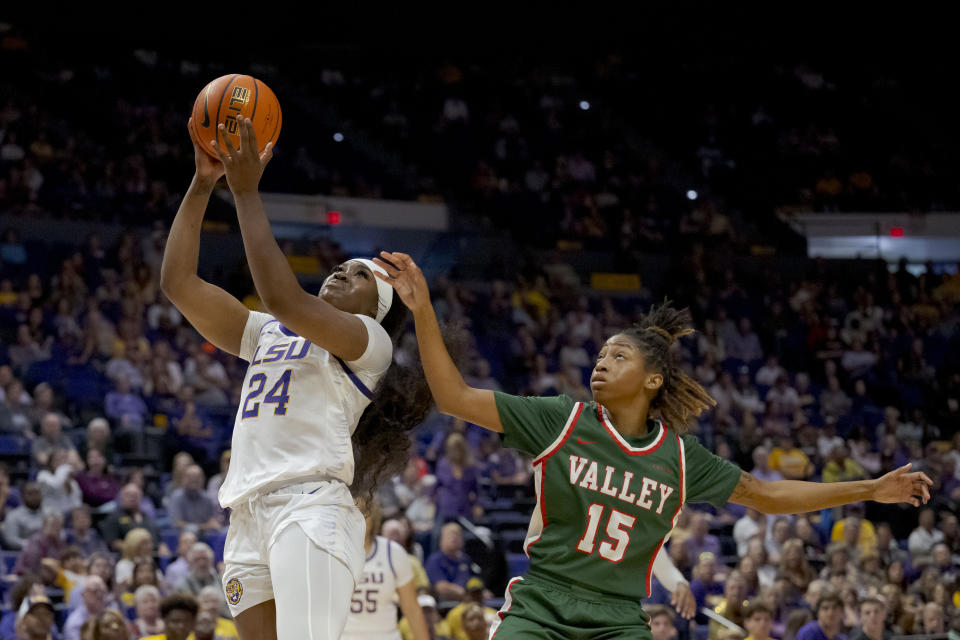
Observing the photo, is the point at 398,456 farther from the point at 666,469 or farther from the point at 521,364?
the point at 521,364

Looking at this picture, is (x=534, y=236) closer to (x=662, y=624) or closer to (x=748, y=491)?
(x=662, y=624)

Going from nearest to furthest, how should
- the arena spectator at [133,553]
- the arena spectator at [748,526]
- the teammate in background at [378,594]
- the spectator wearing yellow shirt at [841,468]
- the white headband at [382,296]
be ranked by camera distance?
the white headband at [382,296] → the teammate in background at [378,594] → the arena spectator at [133,553] → the arena spectator at [748,526] → the spectator wearing yellow shirt at [841,468]

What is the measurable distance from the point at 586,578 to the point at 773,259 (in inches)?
608

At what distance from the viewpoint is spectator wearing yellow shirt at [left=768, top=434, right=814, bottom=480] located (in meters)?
13.1

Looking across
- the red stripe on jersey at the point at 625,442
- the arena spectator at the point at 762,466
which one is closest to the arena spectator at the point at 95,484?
the arena spectator at the point at 762,466

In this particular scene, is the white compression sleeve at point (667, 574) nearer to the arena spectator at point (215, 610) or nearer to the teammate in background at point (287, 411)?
→ the arena spectator at point (215, 610)

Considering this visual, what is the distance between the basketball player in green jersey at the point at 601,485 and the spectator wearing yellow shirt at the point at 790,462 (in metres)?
9.04

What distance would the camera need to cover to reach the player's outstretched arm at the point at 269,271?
149 inches

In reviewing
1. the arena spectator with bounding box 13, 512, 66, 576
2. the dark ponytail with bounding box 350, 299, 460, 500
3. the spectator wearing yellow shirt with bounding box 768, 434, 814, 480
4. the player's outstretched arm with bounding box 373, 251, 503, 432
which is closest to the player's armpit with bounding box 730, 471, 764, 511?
the player's outstretched arm with bounding box 373, 251, 503, 432

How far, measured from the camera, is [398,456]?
4.36 meters

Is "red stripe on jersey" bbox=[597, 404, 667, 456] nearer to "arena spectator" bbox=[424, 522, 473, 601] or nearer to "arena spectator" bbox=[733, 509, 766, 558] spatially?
"arena spectator" bbox=[424, 522, 473, 601]

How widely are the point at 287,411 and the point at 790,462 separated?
1024cm

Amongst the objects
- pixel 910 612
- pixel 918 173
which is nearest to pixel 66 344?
pixel 910 612

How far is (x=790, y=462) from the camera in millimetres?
13211
